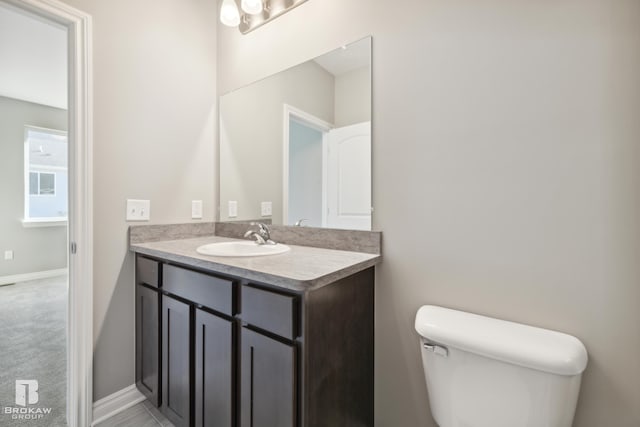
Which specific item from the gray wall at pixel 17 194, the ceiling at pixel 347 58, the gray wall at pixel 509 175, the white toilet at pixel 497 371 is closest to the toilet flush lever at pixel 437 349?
the white toilet at pixel 497 371

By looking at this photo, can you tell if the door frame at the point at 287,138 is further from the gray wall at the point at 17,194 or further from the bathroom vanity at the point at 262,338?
the gray wall at the point at 17,194

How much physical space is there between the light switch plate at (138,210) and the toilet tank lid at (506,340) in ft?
5.05

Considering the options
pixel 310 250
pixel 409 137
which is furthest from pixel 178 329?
pixel 409 137

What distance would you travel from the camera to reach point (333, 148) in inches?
57.6

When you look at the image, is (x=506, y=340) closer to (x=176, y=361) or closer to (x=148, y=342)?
(x=176, y=361)

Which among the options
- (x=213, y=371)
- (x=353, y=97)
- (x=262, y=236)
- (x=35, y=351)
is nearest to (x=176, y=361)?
(x=213, y=371)

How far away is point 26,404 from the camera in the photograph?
1534mm

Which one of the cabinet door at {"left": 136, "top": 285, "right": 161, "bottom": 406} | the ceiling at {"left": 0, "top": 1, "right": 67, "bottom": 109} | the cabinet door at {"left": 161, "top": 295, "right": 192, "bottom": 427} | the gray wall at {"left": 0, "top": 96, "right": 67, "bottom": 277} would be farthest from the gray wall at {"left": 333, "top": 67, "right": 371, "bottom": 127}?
the gray wall at {"left": 0, "top": 96, "right": 67, "bottom": 277}

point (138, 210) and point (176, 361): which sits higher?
point (138, 210)

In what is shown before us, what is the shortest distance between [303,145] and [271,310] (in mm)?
968

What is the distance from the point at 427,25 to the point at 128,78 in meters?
1.55

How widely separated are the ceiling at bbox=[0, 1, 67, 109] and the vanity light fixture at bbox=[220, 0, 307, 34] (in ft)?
2.70

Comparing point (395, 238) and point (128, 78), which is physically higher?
point (128, 78)

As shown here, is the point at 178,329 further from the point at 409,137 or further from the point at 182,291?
the point at 409,137
